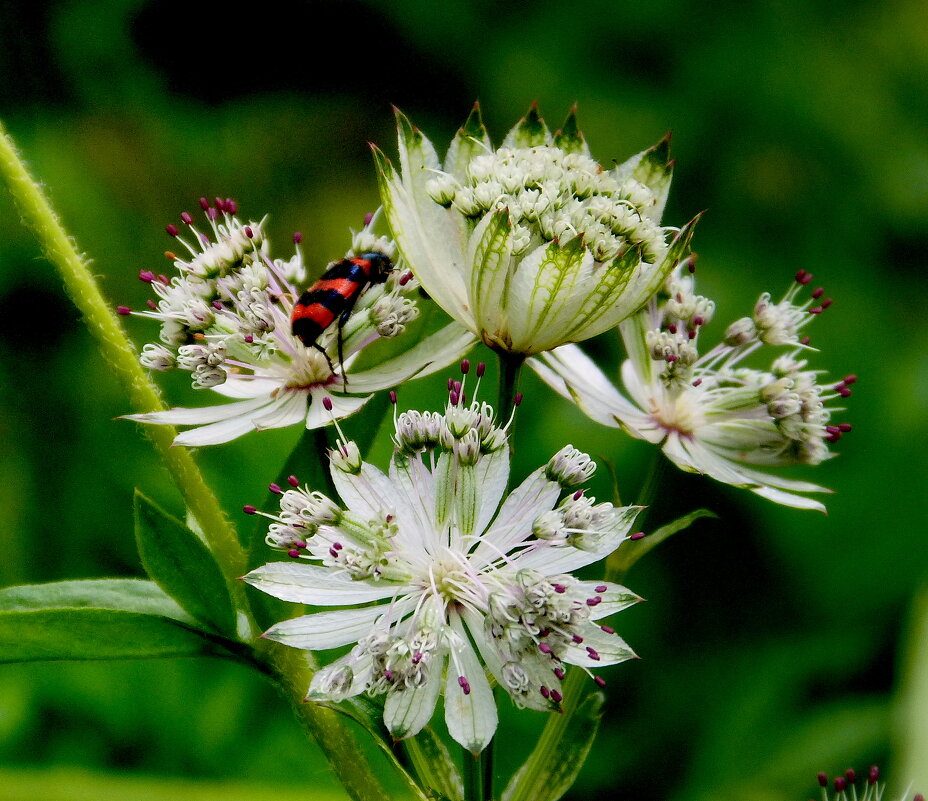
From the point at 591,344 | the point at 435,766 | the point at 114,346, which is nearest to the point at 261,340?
the point at 114,346

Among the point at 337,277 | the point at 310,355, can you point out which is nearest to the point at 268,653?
the point at 310,355

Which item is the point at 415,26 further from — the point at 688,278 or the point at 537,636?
the point at 537,636

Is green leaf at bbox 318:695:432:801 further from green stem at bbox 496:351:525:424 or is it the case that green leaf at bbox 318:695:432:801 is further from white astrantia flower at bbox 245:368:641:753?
green stem at bbox 496:351:525:424

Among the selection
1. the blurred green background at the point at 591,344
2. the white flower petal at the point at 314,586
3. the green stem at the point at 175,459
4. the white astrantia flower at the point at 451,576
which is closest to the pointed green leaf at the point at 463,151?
the white astrantia flower at the point at 451,576

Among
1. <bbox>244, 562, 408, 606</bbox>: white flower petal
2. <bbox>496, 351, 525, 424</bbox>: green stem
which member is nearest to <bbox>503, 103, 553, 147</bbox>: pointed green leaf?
<bbox>496, 351, 525, 424</bbox>: green stem

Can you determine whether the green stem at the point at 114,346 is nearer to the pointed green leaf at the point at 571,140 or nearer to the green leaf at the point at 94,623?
the green leaf at the point at 94,623

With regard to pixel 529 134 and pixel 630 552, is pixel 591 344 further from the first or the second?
pixel 630 552

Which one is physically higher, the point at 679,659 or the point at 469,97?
the point at 469,97
